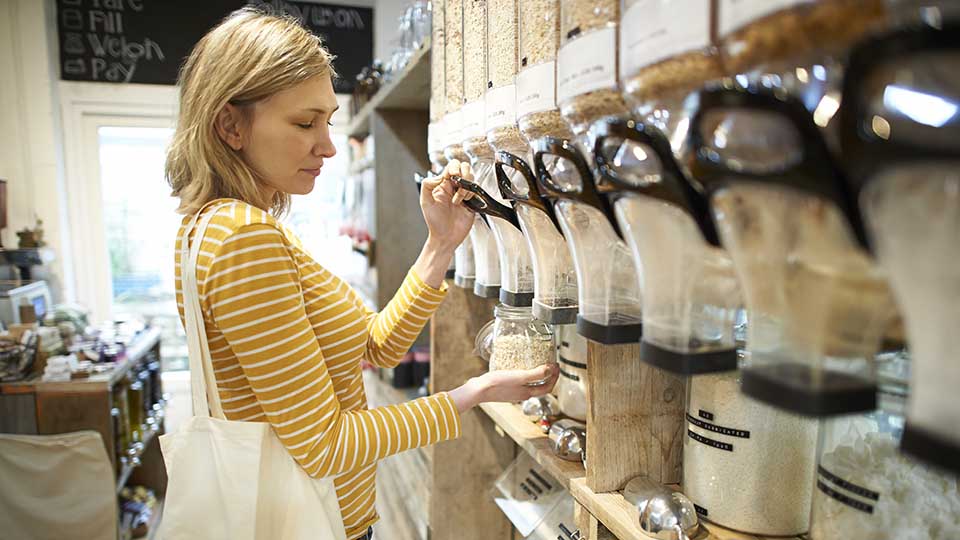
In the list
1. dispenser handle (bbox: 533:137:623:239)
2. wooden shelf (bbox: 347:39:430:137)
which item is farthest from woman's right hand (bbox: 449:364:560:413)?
wooden shelf (bbox: 347:39:430:137)

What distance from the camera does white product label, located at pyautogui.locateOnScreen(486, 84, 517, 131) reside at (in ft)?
2.52

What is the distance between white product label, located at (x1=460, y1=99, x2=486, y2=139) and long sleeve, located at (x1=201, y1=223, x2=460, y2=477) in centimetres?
33

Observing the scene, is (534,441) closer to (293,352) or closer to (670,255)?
(293,352)

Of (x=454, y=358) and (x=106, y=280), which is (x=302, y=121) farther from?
(x=106, y=280)

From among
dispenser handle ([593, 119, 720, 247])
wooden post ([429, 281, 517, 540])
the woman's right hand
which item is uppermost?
dispenser handle ([593, 119, 720, 247])

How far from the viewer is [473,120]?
2.98 ft

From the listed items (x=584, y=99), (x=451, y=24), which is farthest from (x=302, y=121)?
(x=584, y=99)

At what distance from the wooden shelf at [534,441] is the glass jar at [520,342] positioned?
144 millimetres

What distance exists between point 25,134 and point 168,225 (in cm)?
90

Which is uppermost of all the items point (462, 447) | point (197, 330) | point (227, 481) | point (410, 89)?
point (410, 89)

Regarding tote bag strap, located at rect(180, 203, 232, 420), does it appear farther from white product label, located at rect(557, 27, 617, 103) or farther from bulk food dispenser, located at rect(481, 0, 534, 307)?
white product label, located at rect(557, 27, 617, 103)

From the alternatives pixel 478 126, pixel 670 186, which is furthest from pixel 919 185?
pixel 478 126

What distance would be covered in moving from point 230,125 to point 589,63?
64 cm

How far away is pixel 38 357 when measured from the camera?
2367 millimetres
